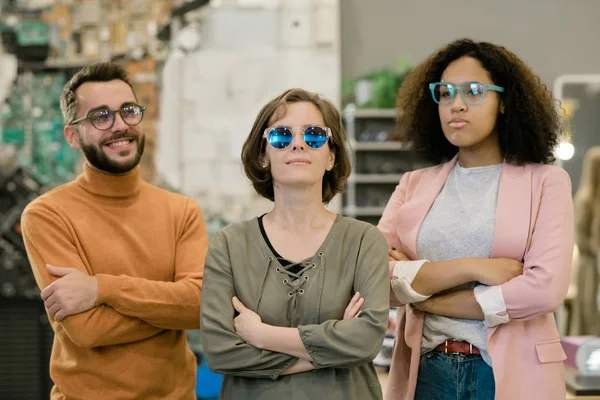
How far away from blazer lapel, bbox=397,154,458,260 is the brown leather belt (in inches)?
10.9

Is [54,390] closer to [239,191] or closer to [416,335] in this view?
[416,335]

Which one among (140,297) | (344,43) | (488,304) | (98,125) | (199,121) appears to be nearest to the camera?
(488,304)

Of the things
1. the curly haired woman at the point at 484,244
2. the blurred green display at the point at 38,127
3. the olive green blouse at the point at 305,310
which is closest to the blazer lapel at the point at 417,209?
the curly haired woman at the point at 484,244

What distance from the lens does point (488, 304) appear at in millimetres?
1791

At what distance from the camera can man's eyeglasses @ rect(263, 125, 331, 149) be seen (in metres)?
1.68

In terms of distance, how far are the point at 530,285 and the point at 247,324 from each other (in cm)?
79

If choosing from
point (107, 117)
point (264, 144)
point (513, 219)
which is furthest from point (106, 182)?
point (513, 219)

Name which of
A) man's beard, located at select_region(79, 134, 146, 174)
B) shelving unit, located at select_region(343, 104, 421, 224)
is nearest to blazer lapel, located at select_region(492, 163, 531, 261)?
man's beard, located at select_region(79, 134, 146, 174)

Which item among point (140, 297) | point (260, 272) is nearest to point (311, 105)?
point (260, 272)

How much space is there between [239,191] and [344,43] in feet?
6.50

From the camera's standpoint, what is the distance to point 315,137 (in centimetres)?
169

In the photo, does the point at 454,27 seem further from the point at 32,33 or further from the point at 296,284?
the point at 296,284

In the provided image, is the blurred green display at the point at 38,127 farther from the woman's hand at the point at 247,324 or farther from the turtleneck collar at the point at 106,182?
the woman's hand at the point at 247,324

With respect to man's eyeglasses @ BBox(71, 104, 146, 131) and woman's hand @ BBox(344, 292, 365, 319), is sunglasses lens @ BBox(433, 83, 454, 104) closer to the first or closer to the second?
woman's hand @ BBox(344, 292, 365, 319)
